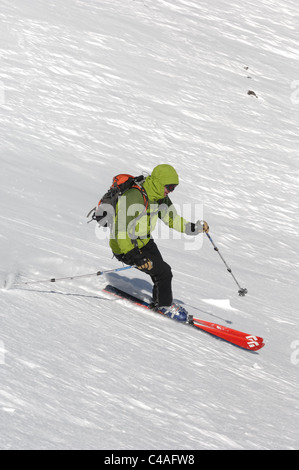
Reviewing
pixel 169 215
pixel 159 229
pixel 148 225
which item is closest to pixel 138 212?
pixel 148 225

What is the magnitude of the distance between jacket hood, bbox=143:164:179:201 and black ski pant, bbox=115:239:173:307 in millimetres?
658

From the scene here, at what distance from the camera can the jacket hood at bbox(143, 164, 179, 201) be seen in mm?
7547

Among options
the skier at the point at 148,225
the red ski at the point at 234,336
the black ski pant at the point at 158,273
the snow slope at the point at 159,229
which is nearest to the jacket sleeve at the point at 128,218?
the skier at the point at 148,225

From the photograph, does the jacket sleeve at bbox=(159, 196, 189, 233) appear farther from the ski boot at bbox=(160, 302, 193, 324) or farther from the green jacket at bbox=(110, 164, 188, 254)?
the ski boot at bbox=(160, 302, 193, 324)

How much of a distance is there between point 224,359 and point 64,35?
16581 mm

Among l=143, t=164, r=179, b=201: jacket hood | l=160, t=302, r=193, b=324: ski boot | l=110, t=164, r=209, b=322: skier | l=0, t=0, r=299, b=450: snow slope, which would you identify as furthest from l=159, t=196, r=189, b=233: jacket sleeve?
l=0, t=0, r=299, b=450: snow slope

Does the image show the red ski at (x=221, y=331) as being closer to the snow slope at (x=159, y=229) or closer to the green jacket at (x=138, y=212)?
the snow slope at (x=159, y=229)

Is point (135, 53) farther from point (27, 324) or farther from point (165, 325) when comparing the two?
point (27, 324)

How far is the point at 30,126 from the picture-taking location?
16.3m

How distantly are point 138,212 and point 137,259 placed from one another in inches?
20.2

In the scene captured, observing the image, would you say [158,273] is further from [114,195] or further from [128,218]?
[114,195]

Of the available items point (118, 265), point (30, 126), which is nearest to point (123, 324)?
point (118, 265)

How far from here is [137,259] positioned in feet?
24.8

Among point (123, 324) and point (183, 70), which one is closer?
point (123, 324)
